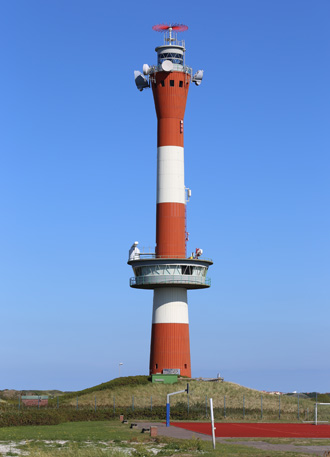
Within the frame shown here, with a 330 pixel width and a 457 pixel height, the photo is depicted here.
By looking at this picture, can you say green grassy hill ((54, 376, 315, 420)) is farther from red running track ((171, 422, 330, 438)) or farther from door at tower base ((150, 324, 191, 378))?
red running track ((171, 422, 330, 438))

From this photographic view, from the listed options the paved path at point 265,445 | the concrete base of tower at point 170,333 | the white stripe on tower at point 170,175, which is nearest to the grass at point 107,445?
the paved path at point 265,445

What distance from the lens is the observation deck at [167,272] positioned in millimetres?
81750

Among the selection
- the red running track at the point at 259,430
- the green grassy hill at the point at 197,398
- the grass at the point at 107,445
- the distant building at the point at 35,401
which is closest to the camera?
the grass at the point at 107,445

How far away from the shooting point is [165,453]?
Result: 120 feet

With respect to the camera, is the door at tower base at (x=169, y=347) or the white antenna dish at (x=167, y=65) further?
the white antenna dish at (x=167, y=65)

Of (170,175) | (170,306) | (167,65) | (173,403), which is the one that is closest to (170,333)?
(170,306)

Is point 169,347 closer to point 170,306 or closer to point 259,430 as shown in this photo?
point 170,306

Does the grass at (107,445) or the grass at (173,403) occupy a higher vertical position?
the grass at (173,403)

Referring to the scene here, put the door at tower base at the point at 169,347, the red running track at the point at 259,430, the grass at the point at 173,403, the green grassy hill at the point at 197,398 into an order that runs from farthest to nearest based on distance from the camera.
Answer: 1. the door at tower base at the point at 169,347
2. the green grassy hill at the point at 197,398
3. the grass at the point at 173,403
4. the red running track at the point at 259,430

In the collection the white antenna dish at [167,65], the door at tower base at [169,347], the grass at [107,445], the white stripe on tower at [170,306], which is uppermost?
the white antenna dish at [167,65]

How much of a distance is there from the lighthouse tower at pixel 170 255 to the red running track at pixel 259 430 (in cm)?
1902

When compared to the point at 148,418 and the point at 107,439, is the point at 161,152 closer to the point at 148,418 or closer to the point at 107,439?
the point at 148,418

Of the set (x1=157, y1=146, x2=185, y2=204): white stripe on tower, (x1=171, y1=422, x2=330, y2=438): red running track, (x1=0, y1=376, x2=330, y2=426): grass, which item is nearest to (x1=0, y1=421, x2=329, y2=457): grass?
(x1=171, y1=422, x2=330, y2=438): red running track

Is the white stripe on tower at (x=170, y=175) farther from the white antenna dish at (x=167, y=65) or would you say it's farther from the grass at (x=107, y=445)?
the grass at (x=107, y=445)
